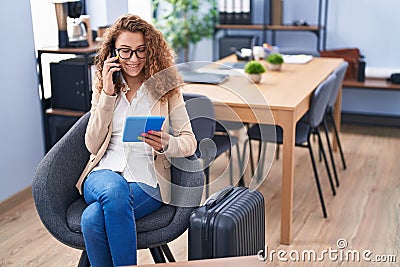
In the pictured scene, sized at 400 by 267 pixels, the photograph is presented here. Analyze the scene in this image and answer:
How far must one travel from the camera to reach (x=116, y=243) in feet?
6.17

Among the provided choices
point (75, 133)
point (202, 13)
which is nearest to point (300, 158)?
point (202, 13)

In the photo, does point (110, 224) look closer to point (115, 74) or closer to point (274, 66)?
point (115, 74)

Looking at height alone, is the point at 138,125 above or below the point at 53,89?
above

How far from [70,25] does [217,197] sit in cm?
175

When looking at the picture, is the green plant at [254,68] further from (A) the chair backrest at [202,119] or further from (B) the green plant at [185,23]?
(B) the green plant at [185,23]

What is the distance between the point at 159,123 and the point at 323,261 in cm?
111

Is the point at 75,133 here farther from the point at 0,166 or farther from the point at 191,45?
the point at 191,45

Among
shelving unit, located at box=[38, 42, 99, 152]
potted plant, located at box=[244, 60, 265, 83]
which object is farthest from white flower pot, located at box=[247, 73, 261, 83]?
shelving unit, located at box=[38, 42, 99, 152]

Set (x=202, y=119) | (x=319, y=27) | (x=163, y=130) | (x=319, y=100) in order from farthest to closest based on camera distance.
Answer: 1. (x=319, y=27)
2. (x=319, y=100)
3. (x=202, y=119)
4. (x=163, y=130)

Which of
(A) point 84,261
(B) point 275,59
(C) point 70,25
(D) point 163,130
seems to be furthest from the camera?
(B) point 275,59

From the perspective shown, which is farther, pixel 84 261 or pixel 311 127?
pixel 311 127

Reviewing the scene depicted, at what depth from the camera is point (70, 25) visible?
3.29 meters

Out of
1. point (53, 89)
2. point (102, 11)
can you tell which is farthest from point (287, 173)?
point (102, 11)

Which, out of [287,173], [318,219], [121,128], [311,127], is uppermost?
[121,128]
